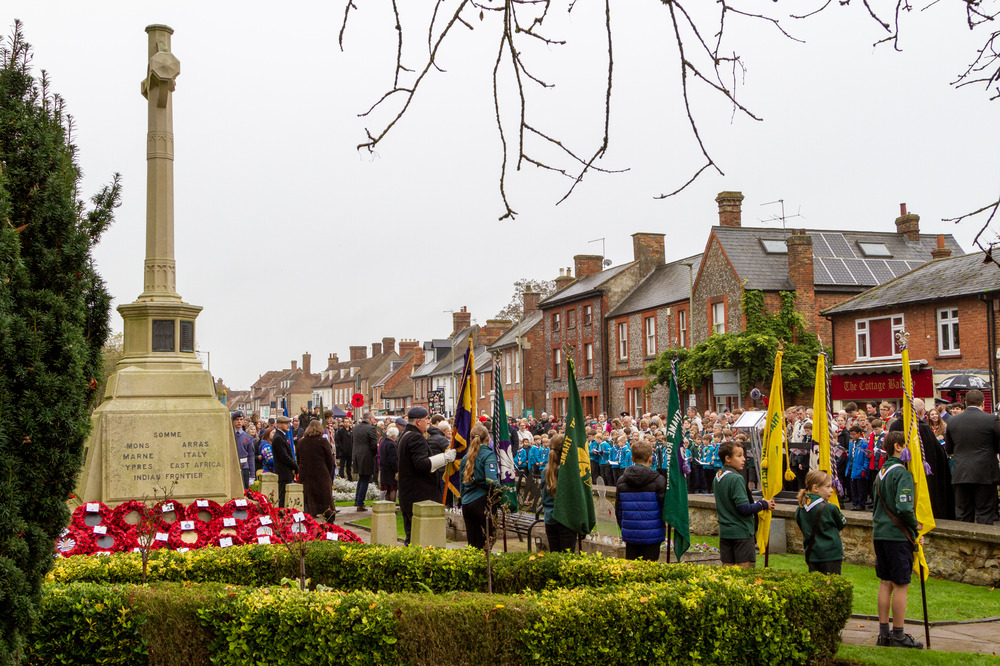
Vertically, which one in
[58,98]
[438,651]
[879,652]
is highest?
[58,98]

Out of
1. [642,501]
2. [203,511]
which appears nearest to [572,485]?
[642,501]

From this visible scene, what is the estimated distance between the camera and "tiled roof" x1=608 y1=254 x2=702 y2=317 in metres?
43.3

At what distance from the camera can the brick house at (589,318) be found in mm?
49000

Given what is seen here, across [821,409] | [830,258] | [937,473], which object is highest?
[830,258]

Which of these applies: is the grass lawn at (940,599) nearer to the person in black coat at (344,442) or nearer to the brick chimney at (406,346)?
the person in black coat at (344,442)

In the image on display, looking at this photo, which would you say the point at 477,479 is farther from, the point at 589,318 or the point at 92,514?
the point at 589,318

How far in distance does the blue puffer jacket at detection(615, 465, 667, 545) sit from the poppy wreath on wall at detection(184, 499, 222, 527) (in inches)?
209

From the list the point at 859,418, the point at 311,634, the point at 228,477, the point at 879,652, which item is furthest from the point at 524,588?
the point at 859,418

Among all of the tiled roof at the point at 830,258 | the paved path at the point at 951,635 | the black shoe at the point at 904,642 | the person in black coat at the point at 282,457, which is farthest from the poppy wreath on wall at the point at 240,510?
the tiled roof at the point at 830,258

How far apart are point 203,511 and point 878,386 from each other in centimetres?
2414

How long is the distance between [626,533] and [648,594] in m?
3.16

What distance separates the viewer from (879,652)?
7.91 meters

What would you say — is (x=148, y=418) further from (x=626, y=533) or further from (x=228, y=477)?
(x=626, y=533)

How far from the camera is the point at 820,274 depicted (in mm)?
37375
